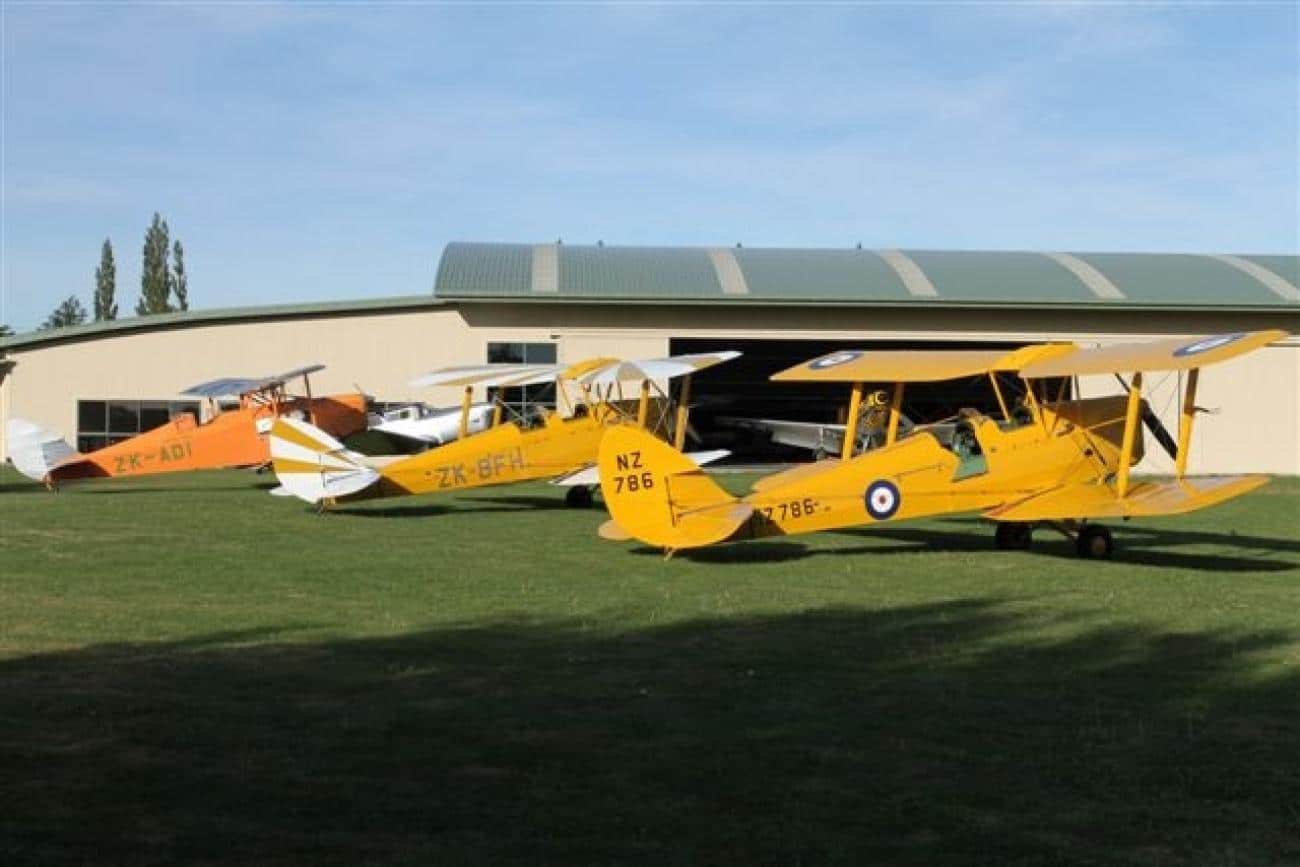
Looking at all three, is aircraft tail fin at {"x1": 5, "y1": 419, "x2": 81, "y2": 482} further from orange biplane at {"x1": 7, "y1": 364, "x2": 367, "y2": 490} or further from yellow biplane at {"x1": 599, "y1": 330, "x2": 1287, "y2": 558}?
yellow biplane at {"x1": 599, "y1": 330, "x2": 1287, "y2": 558}

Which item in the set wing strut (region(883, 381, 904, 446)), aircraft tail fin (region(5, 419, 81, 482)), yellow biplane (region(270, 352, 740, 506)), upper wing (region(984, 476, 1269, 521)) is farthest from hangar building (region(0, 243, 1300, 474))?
upper wing (region(984, 476, 1269, 521))

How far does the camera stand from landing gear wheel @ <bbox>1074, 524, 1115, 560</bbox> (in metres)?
16.4

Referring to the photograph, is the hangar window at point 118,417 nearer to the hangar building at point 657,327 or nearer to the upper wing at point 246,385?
the hangar building at point 657,327

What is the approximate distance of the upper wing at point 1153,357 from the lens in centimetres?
1512

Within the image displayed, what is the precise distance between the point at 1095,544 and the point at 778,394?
32.4m

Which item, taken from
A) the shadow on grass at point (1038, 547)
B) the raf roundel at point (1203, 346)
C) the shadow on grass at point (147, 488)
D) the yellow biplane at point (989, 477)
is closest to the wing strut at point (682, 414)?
the shadow on grass at point (1038, 547)

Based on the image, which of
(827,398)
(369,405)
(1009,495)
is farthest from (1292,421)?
(1009,495)

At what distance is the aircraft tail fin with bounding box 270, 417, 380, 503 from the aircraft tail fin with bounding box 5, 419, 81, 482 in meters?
8.14

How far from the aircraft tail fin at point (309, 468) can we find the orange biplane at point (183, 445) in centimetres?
746

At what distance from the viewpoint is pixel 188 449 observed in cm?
2808

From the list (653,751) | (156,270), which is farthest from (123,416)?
(156,270)

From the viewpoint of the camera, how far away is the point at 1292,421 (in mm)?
38656

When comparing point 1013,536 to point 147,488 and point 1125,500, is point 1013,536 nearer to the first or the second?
point 1125,500

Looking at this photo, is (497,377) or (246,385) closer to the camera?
(497,377)
